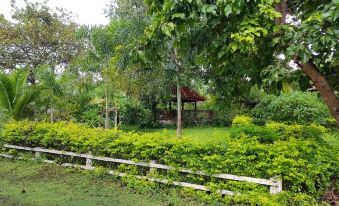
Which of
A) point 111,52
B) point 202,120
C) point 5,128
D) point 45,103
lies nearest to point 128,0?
point 111,52

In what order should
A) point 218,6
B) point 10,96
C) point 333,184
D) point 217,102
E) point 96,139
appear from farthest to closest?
point 10,96 → point 96,139 → point 333,184 → point 217,102 → point 218,6

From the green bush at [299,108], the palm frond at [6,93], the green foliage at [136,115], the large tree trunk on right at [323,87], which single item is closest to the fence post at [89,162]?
the palm frond at [6,93]

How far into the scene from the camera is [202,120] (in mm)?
23609

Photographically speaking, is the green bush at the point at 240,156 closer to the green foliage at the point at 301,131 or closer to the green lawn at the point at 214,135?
the green foliage at the point at 301,131

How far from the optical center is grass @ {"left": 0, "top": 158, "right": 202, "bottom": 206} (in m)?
5.87

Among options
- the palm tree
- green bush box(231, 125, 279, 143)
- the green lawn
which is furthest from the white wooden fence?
the palm tree

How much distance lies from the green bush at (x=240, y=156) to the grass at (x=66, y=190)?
1.69ft

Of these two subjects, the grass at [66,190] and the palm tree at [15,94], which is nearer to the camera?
the grass at [66,190]

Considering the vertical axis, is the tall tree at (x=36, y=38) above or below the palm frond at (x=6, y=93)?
above

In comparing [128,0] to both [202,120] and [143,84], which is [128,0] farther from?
[202,120]

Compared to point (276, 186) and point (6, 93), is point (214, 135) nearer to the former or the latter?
point (276, 186)

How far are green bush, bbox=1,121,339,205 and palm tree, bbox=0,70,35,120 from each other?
4343 mm

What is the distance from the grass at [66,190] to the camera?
587cm

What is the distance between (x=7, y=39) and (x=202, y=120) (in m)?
14.4
